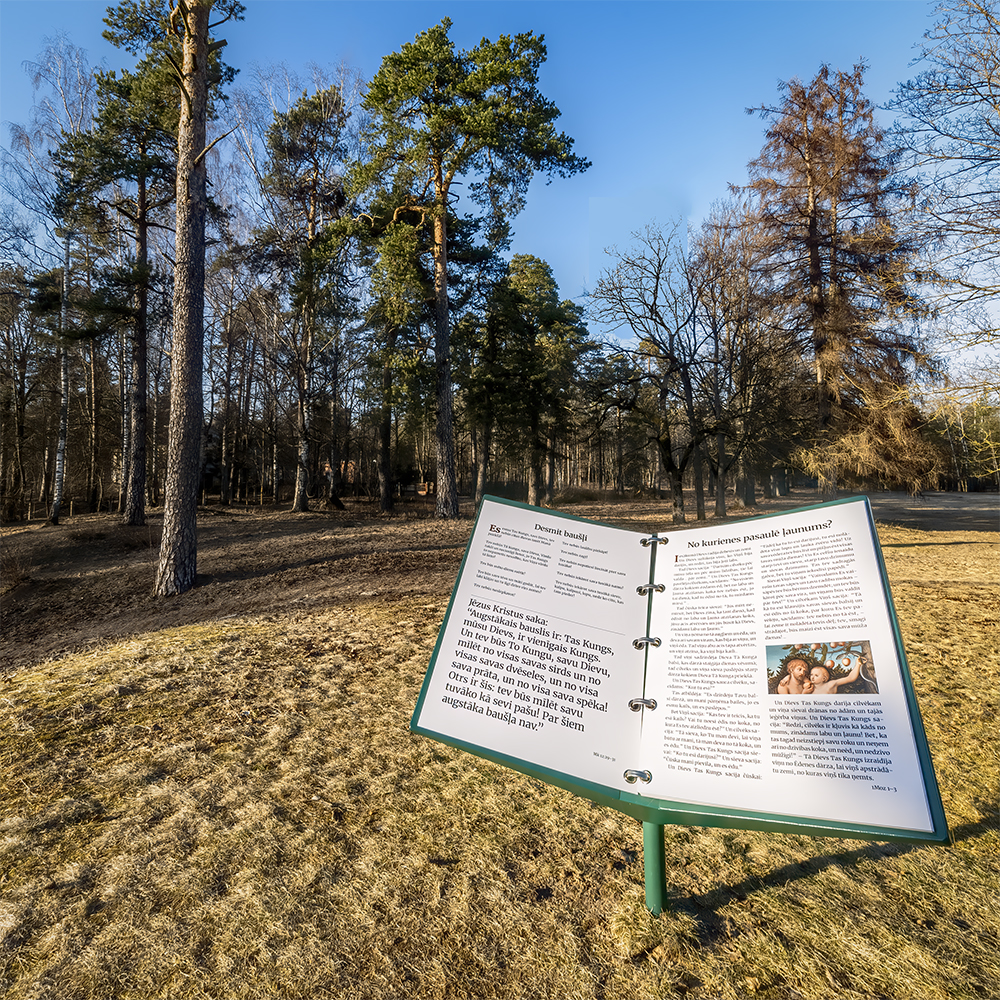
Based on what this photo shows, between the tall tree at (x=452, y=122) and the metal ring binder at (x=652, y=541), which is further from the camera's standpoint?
the tall tree at (x=452, y=122)

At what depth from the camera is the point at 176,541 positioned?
8.18 meters

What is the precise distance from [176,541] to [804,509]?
28.6 ft

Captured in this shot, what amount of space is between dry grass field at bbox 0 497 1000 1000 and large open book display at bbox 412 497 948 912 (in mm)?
848

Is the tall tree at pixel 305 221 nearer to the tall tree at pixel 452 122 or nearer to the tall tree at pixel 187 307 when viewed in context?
the tall tree at pixel 452 122

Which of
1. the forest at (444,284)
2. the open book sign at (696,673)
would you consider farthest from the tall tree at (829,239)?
the open book sign at (696,673)

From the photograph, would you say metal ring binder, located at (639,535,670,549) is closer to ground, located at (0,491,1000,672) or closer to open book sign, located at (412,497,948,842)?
open book sign, located at (412,497,948,842)

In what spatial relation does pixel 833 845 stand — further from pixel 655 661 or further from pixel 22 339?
pixel 22 339

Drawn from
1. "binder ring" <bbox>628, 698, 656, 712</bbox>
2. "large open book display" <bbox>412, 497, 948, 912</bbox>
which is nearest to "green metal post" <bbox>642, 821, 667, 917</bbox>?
"large open book display" <bbox>412, 497, 948, 912</bbox>

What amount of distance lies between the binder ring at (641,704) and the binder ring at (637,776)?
196mm

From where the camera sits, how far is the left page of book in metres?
1.82

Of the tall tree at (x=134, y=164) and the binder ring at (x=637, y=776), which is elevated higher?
the tall tree at (x=134, y=164)

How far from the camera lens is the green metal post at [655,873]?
210 centimetres

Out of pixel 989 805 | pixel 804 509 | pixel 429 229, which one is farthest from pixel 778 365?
pixel 804 509

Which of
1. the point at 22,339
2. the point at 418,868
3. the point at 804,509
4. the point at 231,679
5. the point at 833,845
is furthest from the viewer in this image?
the point at 22,339
